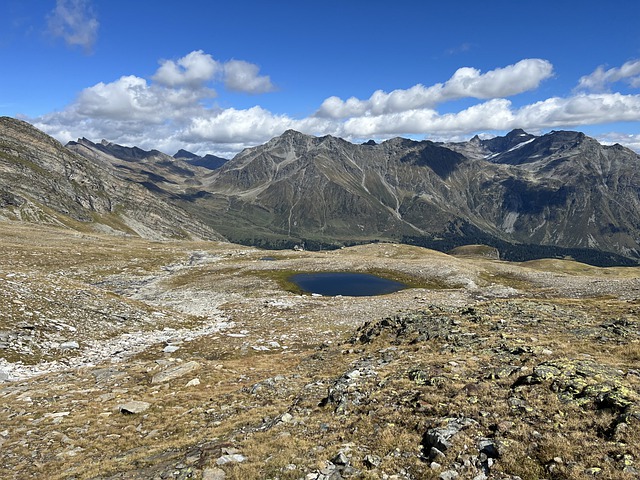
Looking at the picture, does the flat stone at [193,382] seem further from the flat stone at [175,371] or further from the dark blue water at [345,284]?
the dark blue water at [345,284]

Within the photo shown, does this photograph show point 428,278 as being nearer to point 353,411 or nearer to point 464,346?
point 464,346

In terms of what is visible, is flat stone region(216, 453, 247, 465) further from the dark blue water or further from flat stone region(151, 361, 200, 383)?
the dark blue water

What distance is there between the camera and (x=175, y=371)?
23.0 meters

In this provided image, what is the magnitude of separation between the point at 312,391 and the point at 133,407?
28.3 ft

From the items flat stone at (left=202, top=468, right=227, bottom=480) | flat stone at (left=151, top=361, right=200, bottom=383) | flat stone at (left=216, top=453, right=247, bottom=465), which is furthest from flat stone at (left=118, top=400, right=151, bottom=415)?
flat stone at (left=202, top=468, right=227, bottom=480)

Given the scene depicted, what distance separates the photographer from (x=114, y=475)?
12.1 metres

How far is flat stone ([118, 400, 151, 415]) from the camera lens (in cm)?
1750

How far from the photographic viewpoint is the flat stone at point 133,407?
17.5m

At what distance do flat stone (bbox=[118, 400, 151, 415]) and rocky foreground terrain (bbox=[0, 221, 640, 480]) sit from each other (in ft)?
0.19

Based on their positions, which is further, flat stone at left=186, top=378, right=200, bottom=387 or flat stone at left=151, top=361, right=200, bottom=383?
flat stone at left=151, top=361, right=200, bottom=383

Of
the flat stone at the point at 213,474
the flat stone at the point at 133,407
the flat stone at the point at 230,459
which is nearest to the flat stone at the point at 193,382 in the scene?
the flat stone at the point at 133,407

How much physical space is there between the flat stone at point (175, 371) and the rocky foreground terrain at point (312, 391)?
123mm

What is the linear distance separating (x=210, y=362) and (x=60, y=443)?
11.3 meters

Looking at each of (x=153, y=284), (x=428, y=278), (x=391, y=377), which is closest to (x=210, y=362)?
(x=391, y=377)
